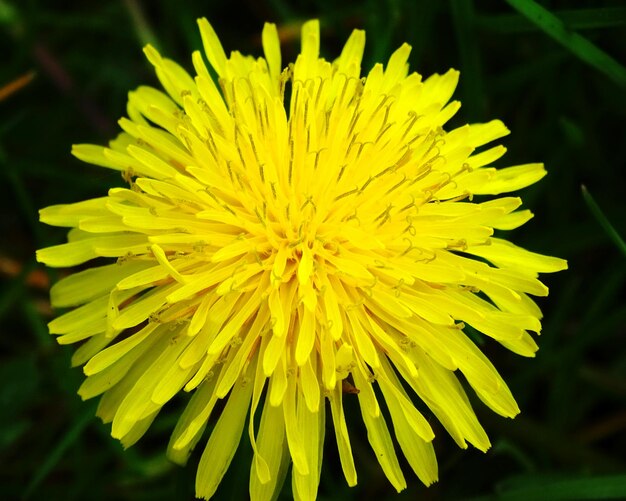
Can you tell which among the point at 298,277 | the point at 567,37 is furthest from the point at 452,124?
the point at 298,277

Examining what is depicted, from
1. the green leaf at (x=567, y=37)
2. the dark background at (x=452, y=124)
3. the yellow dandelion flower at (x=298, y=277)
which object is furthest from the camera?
the dark background at (x=452, y=124)

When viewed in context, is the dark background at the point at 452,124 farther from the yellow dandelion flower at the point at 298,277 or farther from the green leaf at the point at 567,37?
the yellow dandelion flower at the point at 298,277

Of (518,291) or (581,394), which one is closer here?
(518,291)

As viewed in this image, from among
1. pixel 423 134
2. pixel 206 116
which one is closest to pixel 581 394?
pixel 423 134

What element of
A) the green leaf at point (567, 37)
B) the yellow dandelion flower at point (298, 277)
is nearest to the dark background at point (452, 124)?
the green leaf at point (567, 37)

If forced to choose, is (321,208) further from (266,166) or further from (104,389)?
(104,389)

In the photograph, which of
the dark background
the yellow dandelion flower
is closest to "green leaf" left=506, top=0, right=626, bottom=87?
the dark background

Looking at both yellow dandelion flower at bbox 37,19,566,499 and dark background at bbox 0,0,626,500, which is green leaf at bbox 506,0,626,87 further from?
yellow dandelion flower at bbox 37,19,566,499
